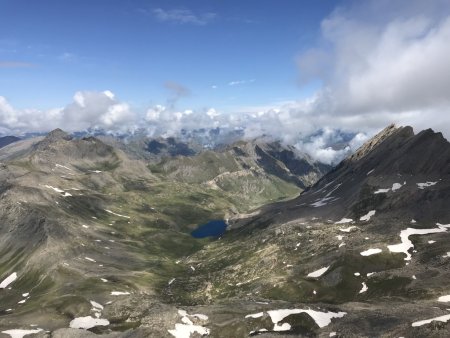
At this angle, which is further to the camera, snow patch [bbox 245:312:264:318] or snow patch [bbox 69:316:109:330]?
snow patch [bbox 69:316:109:330]

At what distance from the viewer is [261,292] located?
7032 inches

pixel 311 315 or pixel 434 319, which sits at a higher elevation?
pixel 434 319

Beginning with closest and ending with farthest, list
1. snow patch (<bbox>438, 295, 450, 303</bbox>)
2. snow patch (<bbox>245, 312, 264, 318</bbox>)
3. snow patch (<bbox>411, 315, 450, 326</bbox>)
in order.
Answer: snow patch (<bbox>411, 315, 450, 326</bbox>) → snow patch (<bbox>245, 312, 264, 318</bbox>) → snow patch (<bbox>438, 295, 450, 303</bbox>)

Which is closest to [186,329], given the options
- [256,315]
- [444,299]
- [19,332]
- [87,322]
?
[256,315]

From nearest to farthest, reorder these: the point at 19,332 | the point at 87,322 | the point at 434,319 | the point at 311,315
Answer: the point at 434,319
the point at 311,315
the point at 19,332
the point at 87,322

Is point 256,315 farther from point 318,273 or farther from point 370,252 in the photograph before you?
point 370,252

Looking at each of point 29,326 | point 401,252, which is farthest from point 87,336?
point 401,252

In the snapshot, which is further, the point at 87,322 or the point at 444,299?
the point at 87,322

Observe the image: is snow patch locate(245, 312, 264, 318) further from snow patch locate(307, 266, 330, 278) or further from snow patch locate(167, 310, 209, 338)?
snow patch locate(307, 266, 330, 278)

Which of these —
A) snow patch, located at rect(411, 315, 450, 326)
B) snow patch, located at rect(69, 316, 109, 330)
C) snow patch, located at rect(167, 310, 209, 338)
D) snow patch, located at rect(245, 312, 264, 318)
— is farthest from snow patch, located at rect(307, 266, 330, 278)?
snow patch, located at rect(411, 315, 450, 326)

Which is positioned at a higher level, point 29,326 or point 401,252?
point 29,326

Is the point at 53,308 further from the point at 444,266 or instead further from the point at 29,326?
the point at 444,266

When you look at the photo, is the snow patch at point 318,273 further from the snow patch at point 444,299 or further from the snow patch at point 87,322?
the snow patch at point 87,322

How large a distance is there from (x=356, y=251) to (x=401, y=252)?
17952 millimetres
